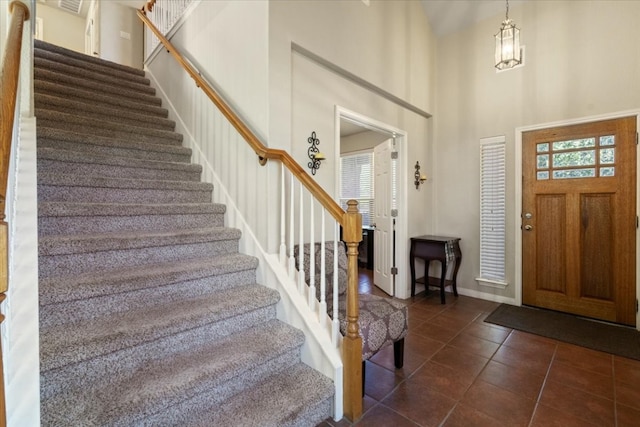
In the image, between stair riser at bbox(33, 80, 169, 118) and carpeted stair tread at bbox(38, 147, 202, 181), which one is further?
stair riser at bbox(33, 80, 169, 118)

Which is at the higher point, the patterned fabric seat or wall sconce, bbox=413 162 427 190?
wall sconce, bbox=413 162 427 190

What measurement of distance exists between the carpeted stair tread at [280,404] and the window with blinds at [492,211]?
3.04m

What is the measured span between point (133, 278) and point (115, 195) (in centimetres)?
92

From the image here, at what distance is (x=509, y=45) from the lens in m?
2.72

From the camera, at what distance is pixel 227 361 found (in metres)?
1.59

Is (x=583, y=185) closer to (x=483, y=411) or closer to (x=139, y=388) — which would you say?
(x=483, y=411)

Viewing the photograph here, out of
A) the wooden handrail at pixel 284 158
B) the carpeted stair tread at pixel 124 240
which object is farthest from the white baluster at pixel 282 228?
the carpeted stair tread at pixel 124 240

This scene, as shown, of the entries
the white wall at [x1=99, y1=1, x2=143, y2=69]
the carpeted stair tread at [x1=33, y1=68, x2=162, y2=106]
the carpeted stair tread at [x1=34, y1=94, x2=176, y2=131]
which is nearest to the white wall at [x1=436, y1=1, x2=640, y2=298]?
the carpeted stair tread at [x1=34, y1=94, x2=176, y2=131]

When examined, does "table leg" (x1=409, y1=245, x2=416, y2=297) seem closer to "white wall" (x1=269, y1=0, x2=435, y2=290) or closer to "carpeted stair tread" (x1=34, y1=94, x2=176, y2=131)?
"white wall" (x1=269, y1=0, x2=435, y2=290)

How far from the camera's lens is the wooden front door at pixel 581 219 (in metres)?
3.08

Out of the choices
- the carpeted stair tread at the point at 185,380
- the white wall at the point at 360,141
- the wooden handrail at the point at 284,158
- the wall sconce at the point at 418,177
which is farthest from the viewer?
the white wall at the point at 360,141

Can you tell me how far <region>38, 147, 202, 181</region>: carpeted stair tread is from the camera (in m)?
2.21

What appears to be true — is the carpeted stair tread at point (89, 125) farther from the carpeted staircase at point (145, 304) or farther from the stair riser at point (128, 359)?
the stair riser at point (128, 359)

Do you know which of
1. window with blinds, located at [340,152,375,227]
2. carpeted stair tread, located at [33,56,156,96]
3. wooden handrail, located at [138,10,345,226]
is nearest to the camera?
wooden handrail, located at [138,10,345,226]
